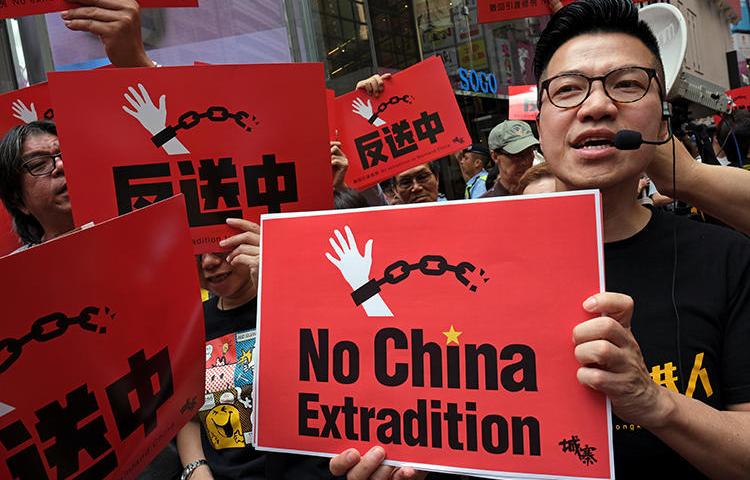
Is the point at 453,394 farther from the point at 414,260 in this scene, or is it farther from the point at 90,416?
the point at 90,416

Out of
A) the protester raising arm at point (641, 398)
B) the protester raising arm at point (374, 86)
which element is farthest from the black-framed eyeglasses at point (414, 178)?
the protester raising arm at point (641, 398)

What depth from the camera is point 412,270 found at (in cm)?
127

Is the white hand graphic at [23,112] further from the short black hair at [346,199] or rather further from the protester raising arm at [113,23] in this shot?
the short black hair at [346,199]

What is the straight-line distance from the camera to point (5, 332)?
3.14 ft

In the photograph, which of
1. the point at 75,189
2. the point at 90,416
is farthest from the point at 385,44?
the point at 90,416

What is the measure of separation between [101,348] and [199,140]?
724mm

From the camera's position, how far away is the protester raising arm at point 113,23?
173 cm

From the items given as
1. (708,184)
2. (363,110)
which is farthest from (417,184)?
(708,184)

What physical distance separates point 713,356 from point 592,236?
0.40 metres

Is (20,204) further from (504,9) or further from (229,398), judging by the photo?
(504,9)

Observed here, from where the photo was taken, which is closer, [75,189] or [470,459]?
[470,459]

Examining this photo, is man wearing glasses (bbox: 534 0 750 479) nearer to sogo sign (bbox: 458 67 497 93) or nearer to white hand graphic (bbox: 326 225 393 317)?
white hand graphic (bbox: 326 225 393 317)

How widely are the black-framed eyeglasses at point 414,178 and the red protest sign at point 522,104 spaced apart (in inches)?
53.8

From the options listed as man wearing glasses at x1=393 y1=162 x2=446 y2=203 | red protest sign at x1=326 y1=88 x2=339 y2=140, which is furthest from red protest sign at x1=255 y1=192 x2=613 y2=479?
man wearing glasses at x1=393 y1=162 x2=446 y2=203
